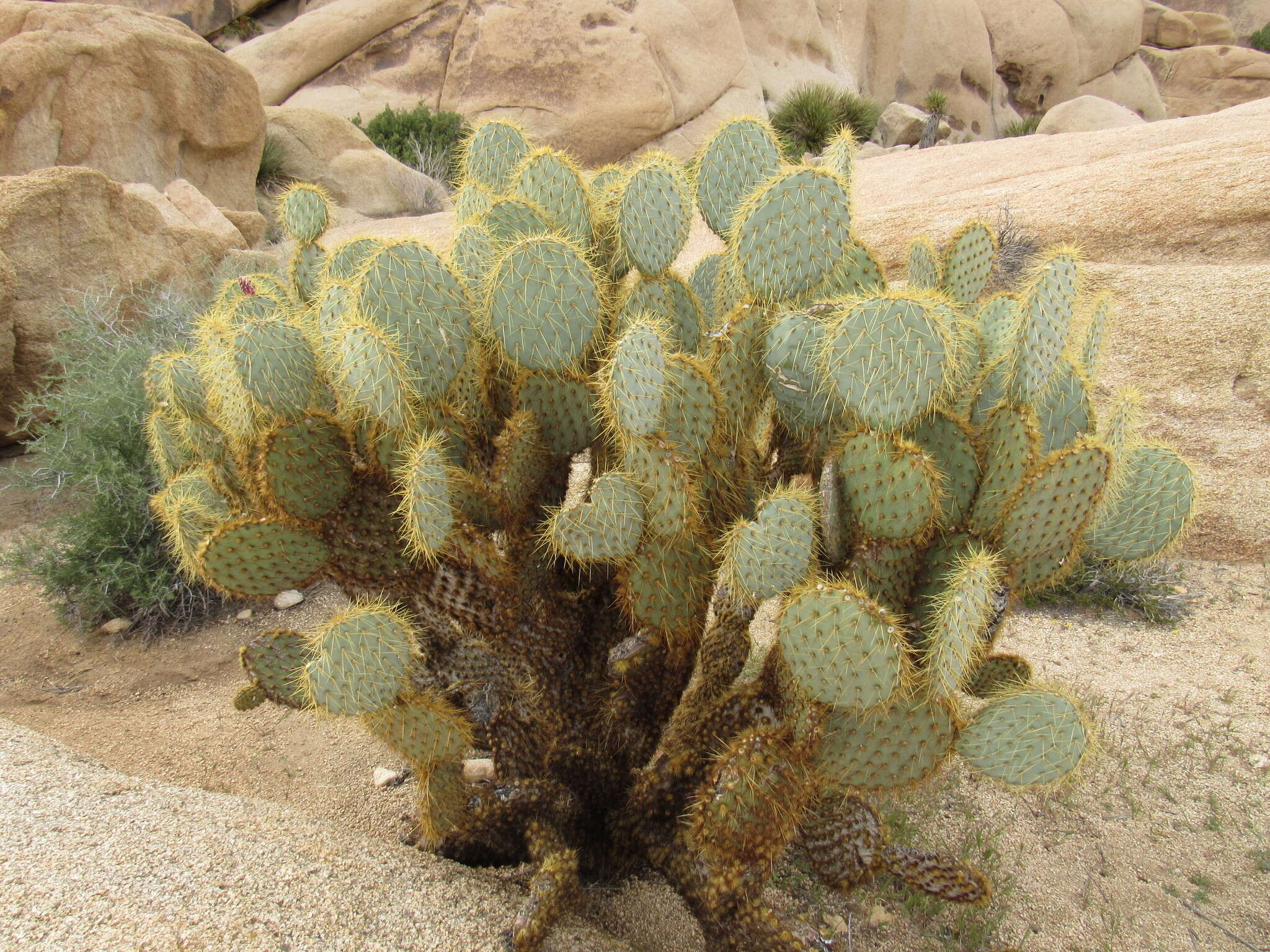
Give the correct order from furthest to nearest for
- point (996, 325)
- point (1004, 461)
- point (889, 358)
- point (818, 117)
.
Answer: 1. point (818, 117)
2. point (996, 325)
3. point (1004, 461)
4. point (889, 358)

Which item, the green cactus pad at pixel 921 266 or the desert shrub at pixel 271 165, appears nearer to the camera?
the green cactus pad at pixel 921 266

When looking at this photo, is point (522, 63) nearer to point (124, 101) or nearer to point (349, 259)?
point (124, 101)

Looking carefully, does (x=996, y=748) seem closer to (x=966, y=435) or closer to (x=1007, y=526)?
(x=1007, y=526)

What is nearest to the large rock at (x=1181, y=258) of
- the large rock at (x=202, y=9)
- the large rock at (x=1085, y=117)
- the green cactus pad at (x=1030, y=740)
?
the green cactus pad at (x=1030, y=740)

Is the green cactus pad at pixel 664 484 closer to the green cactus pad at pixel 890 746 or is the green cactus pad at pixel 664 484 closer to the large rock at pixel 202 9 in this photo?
the green cactus pad at pixel 890 746

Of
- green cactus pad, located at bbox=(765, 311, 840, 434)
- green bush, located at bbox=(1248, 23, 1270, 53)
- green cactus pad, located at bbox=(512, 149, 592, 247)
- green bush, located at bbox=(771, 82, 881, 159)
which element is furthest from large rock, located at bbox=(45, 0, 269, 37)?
green bush, located at bbox=(1248, 23, 1270, 53)

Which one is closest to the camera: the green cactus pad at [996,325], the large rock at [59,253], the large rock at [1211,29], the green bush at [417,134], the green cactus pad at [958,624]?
the green cactus pad at [958,624]

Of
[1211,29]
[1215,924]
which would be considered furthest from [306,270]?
[1211,29]
